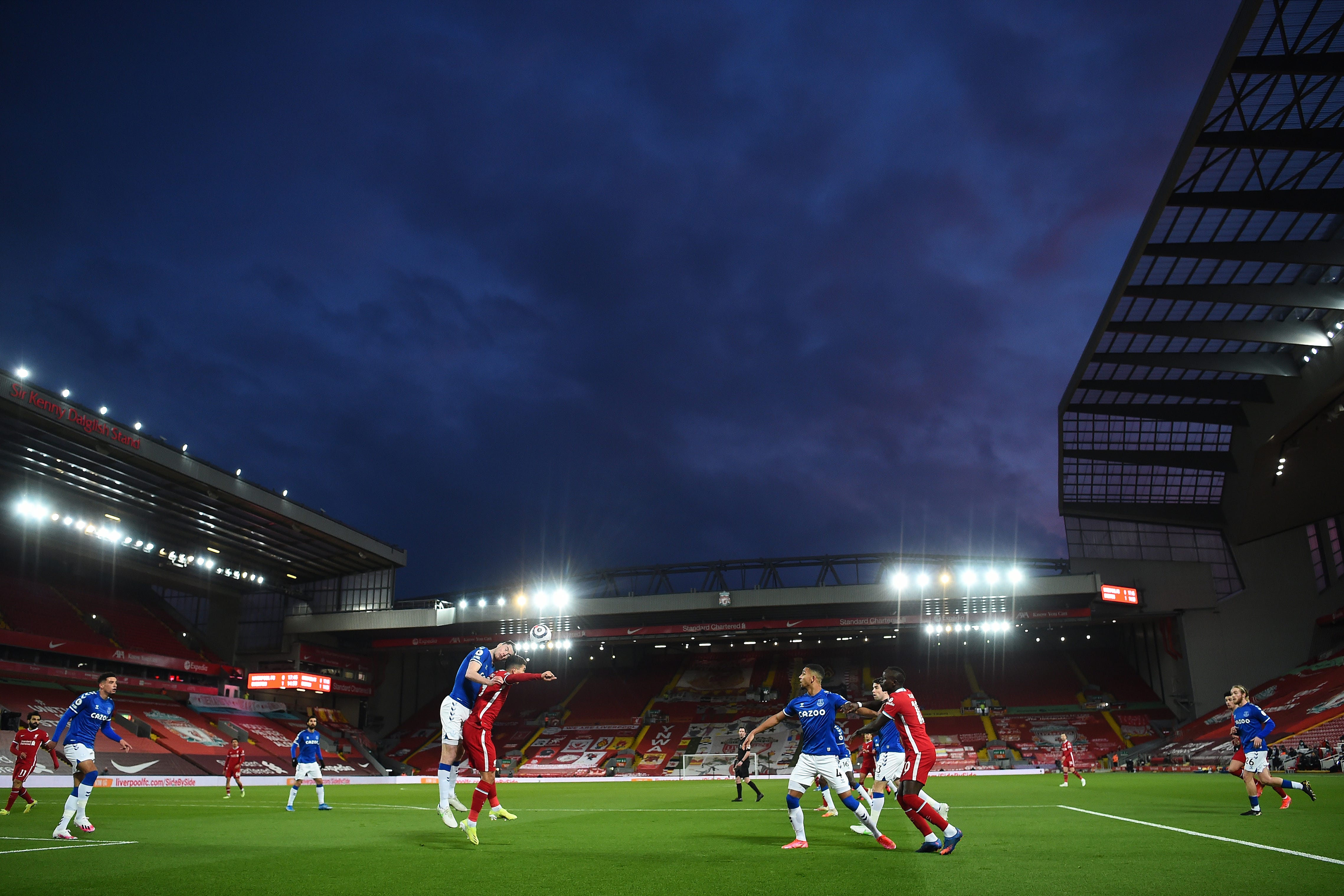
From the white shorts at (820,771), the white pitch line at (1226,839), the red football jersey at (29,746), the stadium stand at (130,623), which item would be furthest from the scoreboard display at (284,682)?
the white shorts at (820,771)

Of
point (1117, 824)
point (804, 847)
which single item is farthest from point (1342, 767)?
point (804, 847)

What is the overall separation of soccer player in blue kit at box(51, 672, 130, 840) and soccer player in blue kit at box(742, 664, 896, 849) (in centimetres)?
965

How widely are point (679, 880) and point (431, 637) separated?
61.3 m

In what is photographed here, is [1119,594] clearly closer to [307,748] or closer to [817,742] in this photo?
[307,748]

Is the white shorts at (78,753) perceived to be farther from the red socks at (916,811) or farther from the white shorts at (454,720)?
the red socks at (916,811)

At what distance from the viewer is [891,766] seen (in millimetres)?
10633

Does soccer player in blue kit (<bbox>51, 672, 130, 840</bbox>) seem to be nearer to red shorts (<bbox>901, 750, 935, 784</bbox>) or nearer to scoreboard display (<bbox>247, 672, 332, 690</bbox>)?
red shorts (<bbox>901, 750, 935, 784</bbox>)

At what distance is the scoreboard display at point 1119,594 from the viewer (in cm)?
5178

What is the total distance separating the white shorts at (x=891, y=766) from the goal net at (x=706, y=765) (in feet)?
137

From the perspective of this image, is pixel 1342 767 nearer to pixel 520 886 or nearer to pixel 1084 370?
pixel 1084 370

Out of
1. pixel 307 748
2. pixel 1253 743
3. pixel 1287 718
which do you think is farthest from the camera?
pixel 1287 718

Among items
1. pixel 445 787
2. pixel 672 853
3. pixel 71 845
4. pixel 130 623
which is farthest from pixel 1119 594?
pixel 130 623

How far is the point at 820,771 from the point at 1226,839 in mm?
5069

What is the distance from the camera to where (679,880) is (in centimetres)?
718
